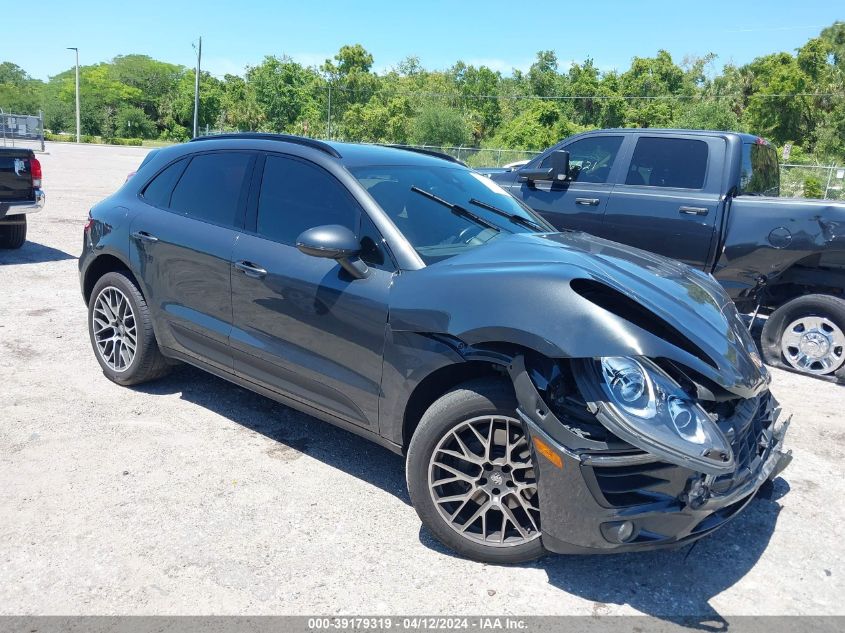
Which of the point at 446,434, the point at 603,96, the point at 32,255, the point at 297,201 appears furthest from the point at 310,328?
the point at 603,96

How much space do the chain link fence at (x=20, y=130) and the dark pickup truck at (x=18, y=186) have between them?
16.3 m

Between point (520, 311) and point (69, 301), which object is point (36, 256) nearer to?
point (69, 301)

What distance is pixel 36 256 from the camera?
9422 millimetres

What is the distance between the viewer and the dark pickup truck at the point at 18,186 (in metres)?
8.76

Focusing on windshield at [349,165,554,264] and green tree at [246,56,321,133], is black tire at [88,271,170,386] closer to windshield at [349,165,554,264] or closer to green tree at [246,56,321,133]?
windshield at [349,165,554,264]

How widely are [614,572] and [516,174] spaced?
5.62m

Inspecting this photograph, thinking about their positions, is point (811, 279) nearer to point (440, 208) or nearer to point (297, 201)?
point (440, 208)

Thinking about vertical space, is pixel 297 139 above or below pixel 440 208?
above

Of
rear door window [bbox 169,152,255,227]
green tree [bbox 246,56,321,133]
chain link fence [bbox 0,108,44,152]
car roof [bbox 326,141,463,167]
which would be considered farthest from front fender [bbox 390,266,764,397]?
green tree [bbox 246,56,321,133]

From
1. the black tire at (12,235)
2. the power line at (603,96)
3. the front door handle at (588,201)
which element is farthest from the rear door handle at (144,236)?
the power line at (603,96)

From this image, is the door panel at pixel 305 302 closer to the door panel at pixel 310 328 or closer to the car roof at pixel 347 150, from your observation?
the door panel at pixel 310 328

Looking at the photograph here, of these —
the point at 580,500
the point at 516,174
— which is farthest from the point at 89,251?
the point at 516,174

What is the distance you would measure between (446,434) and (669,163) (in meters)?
4.99

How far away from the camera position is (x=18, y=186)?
8891 mm
